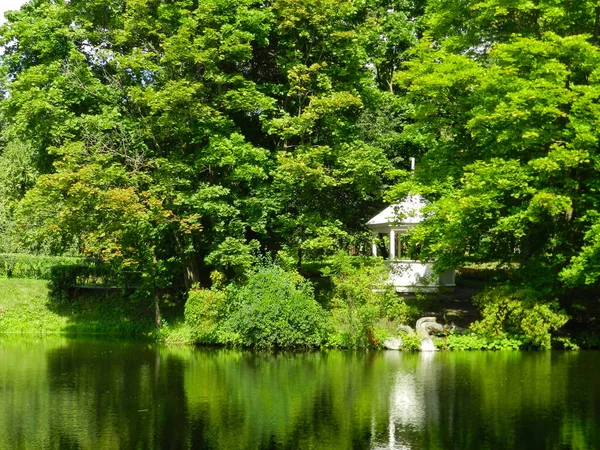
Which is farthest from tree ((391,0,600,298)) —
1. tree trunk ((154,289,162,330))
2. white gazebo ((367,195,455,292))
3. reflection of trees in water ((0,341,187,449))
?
reflection of trees in water ((0,341,187,449))

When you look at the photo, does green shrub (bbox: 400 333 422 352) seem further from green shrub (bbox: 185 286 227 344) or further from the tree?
green shrub (bbox: 185 286 227 344)

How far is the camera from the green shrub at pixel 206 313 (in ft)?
76.6

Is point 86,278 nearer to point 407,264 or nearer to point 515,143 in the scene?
point 407,264

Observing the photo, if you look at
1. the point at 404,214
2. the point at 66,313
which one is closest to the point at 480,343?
the point at 404,214

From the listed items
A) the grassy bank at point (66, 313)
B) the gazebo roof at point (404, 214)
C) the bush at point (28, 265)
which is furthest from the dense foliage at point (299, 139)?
the bush at point (28, 265)

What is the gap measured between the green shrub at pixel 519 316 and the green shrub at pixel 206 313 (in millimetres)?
7733

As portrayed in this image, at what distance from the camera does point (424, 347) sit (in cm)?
2183

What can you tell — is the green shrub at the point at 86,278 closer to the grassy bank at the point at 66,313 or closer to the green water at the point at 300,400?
the grassy bank at the point at 66,313

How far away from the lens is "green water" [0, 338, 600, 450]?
38.8 feet

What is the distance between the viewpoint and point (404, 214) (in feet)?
84.1

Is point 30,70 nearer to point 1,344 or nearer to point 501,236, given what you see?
point 1,344

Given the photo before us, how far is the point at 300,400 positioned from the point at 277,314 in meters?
7.19

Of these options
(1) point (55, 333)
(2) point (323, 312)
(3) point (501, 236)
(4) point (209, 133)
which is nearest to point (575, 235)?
(3) point (501, 236)

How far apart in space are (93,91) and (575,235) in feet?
55.4
